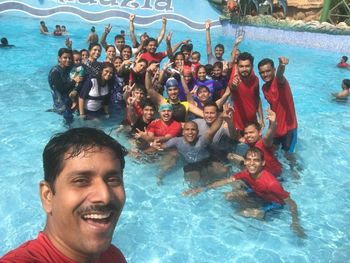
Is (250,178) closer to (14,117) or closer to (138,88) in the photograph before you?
(138,88)

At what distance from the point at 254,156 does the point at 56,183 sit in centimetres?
332

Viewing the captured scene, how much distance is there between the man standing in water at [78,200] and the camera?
1.31m

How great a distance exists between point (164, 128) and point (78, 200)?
4.24 m

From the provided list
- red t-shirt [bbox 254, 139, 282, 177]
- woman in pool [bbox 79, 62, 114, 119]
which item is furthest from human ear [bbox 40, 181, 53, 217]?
woman in pool [bbox 79, 62, 114, 119]

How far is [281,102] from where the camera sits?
539 cm

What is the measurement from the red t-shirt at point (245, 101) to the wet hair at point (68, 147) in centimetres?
437

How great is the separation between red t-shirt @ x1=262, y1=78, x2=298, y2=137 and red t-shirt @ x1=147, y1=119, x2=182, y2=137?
143cm

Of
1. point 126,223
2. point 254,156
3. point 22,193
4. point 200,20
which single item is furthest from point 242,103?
point 200,20

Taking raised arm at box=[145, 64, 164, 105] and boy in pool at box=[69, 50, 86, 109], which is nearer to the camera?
raised arm at box=[145, 64, 164, 105]

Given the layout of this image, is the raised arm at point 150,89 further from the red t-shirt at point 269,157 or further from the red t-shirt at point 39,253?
the red t-shirt at point 39,253

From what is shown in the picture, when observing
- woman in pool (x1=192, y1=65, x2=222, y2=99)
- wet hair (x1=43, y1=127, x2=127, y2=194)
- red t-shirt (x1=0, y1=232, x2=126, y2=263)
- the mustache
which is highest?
wet hair (x1=43, y1=127, x2=127, y2=194)

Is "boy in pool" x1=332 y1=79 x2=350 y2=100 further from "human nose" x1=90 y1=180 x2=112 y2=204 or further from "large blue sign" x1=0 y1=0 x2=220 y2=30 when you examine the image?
"large blue sign" x1=0 y1=0 x2=220 y2=30

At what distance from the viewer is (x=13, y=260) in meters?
1.24

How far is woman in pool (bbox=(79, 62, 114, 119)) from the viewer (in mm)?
6180
